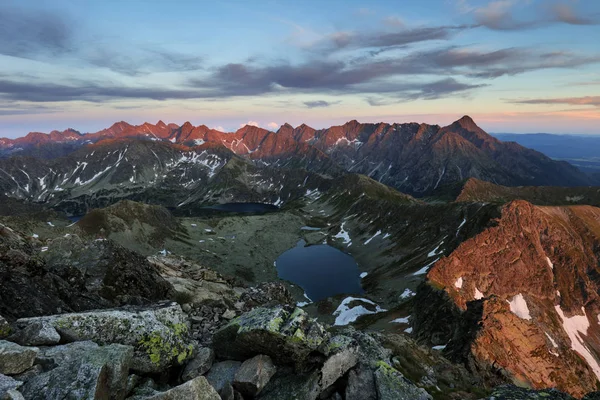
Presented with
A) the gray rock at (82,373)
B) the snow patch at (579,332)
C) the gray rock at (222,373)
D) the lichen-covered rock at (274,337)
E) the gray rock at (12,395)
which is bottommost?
the snow patch at (579,332)

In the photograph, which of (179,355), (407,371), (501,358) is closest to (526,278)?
(501,358)

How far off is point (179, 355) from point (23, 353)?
636 centimetres

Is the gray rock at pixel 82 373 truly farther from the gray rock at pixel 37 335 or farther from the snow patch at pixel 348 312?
the snow patch at pixel 348 312

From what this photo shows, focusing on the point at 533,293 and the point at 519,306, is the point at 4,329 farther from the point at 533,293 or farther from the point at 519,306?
the point at 533,293

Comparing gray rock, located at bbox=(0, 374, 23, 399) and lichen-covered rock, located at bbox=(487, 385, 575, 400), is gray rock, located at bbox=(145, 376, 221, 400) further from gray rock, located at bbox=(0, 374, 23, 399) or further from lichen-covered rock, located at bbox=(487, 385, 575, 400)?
lichen-covered rock, located at bbox=(487, 385, 575, 400)

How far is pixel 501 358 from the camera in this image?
55719 millimetres

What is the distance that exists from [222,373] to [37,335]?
8.36 metres

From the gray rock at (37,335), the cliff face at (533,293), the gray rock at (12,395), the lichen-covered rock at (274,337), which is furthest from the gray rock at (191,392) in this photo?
the cliff face at (533,293)

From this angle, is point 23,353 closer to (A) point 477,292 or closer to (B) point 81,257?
(B) point 81,257

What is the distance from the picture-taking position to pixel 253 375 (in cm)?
1563

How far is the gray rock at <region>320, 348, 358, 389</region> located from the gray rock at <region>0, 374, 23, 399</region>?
12420 mm

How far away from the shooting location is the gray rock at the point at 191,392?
40.1 ft

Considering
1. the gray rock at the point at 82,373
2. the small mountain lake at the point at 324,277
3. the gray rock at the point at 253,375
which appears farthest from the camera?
the small mountain lake at the point at 324,277

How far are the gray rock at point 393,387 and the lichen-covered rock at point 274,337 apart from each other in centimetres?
385
